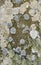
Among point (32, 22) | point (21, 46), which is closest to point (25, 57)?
point (21, 46)

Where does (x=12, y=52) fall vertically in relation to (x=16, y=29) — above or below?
below

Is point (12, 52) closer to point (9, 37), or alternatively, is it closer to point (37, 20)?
point (9, 37)

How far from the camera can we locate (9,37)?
1.10m

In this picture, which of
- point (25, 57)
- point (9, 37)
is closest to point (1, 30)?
point (9, 37)

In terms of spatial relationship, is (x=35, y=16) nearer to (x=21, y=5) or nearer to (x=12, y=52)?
(x=21, y=5)

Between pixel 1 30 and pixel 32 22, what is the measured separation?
5.7 inches

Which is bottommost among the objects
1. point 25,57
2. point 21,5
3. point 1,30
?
point 25,57

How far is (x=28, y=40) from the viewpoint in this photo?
1097 mm

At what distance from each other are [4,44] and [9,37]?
0.04 m

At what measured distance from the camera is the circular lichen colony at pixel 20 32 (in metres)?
1.09

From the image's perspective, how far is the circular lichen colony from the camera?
1.09m

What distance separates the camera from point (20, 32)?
43.6 inches

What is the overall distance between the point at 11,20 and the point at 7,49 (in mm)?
131

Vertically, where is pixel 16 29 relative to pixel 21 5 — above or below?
below
